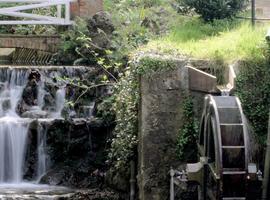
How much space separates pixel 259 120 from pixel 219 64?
1144 millimetres

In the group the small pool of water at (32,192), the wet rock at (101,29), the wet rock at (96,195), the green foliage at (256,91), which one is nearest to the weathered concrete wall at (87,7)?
the wet rock at (101,29)

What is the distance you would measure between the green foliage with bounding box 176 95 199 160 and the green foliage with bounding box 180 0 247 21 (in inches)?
167

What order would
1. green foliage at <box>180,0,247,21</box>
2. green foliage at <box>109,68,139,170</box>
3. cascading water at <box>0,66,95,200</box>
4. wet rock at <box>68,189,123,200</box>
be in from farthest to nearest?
green foliage at <box>180,0,247,21</box> < cascading water at <box>0,66,95,200</box> < wet rock at <box>68,189,123,200</box> < green foliage at <box>109,68,139,170</box>

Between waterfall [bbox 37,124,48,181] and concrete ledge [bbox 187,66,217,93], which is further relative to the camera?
waterfall [bbox 37,124,48,181]

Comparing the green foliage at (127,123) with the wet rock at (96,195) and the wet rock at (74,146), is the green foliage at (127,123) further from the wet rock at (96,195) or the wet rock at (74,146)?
the wet rock at (74,146)

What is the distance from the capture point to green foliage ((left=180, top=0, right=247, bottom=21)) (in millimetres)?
13930

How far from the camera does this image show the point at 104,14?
653 inches

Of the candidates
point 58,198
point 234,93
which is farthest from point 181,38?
point 58,198

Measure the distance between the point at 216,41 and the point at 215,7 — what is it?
2718mm

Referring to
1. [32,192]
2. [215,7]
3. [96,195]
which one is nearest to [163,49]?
[96,195]

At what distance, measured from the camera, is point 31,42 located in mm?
17469

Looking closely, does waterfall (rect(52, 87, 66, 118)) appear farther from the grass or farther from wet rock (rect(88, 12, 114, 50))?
the grass

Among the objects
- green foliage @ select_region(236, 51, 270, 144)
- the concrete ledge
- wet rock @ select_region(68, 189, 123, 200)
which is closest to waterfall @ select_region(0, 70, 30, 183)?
wet rock @ select_region(68, 189, 123, 200)

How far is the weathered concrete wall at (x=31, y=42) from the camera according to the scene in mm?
17453
